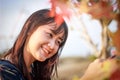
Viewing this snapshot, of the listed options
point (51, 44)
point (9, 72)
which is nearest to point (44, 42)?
point (51, 44)

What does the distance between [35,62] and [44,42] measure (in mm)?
102

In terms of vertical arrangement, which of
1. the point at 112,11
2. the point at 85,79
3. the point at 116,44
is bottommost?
the point at 85,79

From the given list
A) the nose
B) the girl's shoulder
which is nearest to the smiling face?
the nose

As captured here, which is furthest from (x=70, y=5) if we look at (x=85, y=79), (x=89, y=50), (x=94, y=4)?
→ (x=85, y=79)

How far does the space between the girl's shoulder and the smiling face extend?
0.33 feet

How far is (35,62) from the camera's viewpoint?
4.29ft

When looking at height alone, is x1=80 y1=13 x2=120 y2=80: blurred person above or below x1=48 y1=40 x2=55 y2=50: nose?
below

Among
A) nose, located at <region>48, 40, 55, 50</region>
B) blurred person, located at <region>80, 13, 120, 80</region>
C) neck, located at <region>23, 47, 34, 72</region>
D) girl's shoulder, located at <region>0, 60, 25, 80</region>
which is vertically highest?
nose, located at <region>48, 40, 55, 50</region>

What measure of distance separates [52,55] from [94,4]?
0.30 metres

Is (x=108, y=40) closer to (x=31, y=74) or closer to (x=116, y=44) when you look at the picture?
(x=116, y=44)

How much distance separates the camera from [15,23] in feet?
4.39

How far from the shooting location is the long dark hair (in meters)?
1.29

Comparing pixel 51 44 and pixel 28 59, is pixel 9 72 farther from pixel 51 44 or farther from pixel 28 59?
pixel 51 44

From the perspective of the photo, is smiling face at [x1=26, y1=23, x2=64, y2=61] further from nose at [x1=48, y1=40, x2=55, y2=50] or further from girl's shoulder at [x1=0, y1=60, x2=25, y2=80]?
girl's shoulder at [x1=0, y1=60, x2=25, y2=80]
